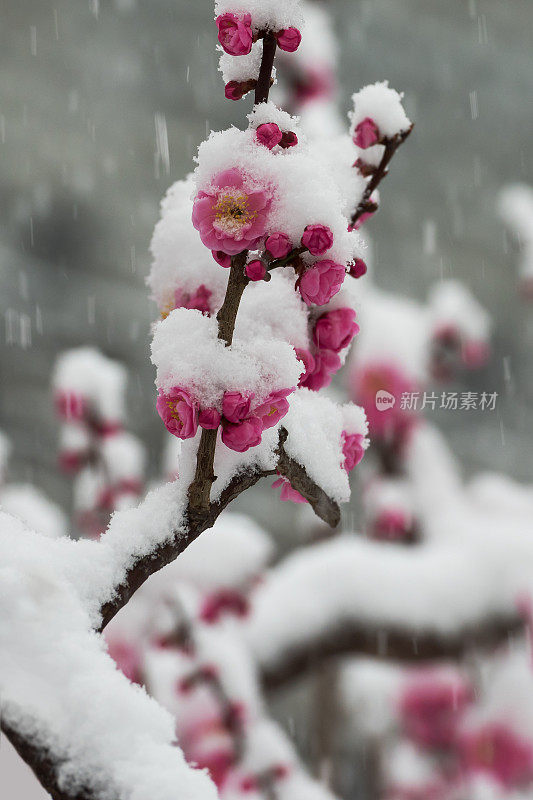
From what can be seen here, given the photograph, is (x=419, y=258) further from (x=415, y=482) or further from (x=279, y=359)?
(x=279, y=359)

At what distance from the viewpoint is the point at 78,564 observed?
0.56 metres

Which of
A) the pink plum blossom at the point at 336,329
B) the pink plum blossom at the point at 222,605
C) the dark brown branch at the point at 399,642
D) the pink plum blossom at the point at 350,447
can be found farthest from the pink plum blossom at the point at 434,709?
the pink plum blossom at the point at 336,329

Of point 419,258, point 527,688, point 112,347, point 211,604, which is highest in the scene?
point 419,258

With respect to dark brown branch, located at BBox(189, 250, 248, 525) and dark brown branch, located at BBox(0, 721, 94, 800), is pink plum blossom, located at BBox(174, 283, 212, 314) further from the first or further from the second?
dark brown branch, located at BBox(0, 721, 94, 800)

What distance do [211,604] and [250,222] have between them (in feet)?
5.79

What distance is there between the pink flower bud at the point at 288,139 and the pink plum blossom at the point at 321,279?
96 mm

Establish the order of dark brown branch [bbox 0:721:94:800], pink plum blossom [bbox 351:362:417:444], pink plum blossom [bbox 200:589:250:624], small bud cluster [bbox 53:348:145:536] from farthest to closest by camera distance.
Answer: pink plum blossom [bbox 351:362:417:444], pink plum blossom [bbox 200:589:250:624], small bud cluster [bbox 53:348:145:536], dark brown branch [bbox 0:721:94:800]

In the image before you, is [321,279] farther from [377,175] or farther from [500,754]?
[500,754]

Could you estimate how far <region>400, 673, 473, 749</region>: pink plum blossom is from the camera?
2.79 m

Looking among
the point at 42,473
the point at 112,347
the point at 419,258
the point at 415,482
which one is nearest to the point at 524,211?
the point at 419,258

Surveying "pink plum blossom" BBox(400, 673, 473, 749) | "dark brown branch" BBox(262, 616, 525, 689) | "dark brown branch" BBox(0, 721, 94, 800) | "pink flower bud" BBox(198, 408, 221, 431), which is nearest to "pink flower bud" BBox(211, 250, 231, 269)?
"pink flower bud" BBox(198, 408, 221, 431)

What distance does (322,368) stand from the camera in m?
0.72

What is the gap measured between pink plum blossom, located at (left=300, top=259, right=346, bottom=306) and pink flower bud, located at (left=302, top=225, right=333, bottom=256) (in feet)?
0.07

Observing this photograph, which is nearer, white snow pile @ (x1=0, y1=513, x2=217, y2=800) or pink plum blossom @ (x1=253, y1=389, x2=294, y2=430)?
white snow pile @ (x1=0, y1=513, x2=217, y2=800)
